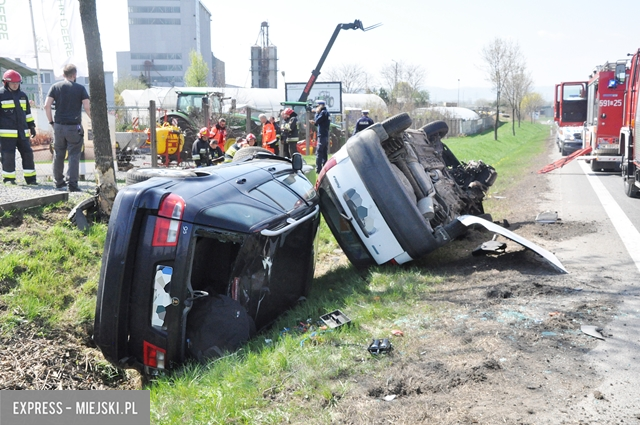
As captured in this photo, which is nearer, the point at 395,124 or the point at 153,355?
the point at 153,355

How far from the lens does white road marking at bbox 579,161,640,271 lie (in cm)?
719

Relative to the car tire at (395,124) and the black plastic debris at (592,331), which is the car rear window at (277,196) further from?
Answer: the black plastic debris at (592,331)

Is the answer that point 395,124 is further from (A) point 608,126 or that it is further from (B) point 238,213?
(A) point 608,126

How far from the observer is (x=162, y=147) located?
54.6ft

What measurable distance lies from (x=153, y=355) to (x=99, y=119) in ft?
15.5

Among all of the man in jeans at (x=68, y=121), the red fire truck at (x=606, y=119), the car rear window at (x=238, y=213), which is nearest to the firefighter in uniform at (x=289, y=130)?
the man in jeans at (x=68, y=121)

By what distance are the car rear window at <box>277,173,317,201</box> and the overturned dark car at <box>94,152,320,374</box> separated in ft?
2.42

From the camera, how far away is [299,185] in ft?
20.6

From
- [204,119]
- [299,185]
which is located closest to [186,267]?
[299,185]

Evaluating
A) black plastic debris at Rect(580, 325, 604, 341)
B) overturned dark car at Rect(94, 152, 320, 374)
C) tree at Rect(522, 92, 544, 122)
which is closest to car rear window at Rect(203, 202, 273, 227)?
overturned dark car at Rect(94, 152, 320, 374)

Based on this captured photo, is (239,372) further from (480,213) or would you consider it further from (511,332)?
(480,213)

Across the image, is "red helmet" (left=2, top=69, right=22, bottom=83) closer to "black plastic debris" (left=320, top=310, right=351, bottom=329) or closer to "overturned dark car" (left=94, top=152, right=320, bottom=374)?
"overturned dark car" (left=94, top=152, right=320, bottom=374)

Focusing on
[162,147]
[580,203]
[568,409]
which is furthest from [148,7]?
[568,409]

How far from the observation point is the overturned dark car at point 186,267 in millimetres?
4273
